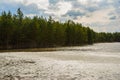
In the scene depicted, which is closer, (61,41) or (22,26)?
(22,26)

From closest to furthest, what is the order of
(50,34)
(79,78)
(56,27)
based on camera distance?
1. (79,78)
2. (50,34)
3. (56,27)

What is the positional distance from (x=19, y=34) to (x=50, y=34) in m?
20.5

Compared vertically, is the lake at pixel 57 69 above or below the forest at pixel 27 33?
below

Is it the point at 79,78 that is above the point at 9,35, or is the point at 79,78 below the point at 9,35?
below

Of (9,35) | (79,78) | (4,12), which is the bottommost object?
(79,78)

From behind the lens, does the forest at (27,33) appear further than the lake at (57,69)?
Yes

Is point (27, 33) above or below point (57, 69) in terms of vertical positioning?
above

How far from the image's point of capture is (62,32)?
4931 inches

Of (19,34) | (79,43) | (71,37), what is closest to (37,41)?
(19,34)

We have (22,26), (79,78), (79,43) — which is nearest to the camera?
(79,78)

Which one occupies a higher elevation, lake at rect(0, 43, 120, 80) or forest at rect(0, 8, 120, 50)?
forest at rect(0, 8, 120, 50)

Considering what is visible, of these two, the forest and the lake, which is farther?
the forest

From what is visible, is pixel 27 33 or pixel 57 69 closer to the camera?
pixel 57 69

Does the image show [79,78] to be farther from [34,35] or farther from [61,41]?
[61,41]
